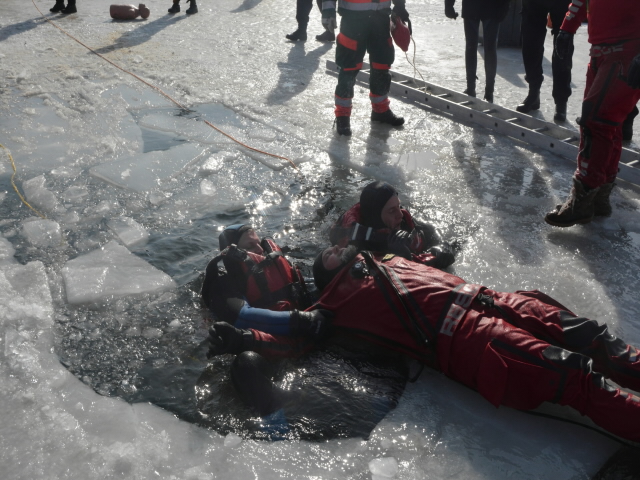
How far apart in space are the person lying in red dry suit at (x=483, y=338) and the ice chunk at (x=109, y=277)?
32.3 inches

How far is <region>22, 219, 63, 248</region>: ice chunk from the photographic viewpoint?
357cm

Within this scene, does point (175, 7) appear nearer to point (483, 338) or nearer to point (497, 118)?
point (497, 118)

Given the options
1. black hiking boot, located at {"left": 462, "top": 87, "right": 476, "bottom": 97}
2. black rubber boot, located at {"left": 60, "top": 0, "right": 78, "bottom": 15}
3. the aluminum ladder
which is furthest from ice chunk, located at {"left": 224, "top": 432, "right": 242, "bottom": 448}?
black rubber boot, located at {"left": 60, "top": 0, "right": 78, "bottom": 15}

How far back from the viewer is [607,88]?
3598 mm

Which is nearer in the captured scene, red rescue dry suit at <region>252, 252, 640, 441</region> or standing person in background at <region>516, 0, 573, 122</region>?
red rescue dry suit at <region>252, 252, 640, 441</region>

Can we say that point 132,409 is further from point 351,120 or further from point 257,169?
point 351,120

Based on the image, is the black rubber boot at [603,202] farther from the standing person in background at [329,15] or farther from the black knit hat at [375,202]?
the standing person in background at [329,15]

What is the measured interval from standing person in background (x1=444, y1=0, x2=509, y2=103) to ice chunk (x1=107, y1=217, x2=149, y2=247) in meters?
→ 3.93

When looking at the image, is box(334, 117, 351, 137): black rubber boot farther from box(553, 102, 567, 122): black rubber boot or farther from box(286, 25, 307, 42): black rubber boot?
box(286, 25, 307, 42): black rubber boot

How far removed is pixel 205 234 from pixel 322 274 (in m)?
1.05

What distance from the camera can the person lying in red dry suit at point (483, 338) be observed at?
228cm

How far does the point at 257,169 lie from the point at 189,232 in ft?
3.73

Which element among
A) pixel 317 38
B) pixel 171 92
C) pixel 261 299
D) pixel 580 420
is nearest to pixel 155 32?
pixel 317 38

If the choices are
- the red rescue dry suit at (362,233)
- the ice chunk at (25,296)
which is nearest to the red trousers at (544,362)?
the red rescue dry suit at (362,233)
